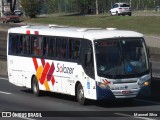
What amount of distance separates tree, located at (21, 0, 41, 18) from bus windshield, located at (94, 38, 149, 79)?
66.4 m

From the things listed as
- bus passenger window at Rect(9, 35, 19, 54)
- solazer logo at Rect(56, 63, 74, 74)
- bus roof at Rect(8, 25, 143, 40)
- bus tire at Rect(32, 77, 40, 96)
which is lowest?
bus tire at Rect(32, 77, 40, 96)

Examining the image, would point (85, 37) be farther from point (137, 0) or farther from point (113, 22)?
point (137, 0)

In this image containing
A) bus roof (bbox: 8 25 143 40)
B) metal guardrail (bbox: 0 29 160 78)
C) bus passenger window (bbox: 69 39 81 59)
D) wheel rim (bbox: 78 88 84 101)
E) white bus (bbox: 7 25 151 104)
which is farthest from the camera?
metal guardrail (bbox: 0 29 160 78)

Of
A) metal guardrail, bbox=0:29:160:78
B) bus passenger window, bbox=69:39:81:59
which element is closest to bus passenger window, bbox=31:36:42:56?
bus passenger window, bbox=69:39:81:59

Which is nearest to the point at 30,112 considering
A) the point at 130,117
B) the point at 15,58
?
the point at 130,117

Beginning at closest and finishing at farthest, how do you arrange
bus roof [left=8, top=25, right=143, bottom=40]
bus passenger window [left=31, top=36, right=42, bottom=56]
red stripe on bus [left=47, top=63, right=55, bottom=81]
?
1. bus roof [left=8, top=25, right=143, bottom=40]
2. red stripe on bus [left=47, top=63, right=55, bottom=81]
3. bus passenger window [left=31, top=36, right=42, bottom=56]

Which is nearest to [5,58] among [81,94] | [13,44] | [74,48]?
[13,44]

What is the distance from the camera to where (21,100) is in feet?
72.0

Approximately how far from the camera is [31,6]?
86.0 metres

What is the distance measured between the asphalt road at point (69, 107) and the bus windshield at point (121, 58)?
43.9 inches

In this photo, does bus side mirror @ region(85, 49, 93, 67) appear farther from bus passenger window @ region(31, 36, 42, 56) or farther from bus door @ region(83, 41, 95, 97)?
bus passenger window @ region(31, 36, 42, 56)

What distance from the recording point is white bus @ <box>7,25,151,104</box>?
63.5 ft

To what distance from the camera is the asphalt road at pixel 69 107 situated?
17422 mm

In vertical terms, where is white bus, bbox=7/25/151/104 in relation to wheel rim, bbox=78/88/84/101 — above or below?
above
